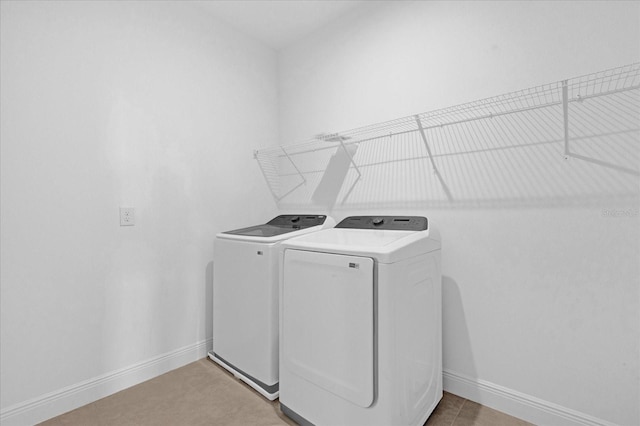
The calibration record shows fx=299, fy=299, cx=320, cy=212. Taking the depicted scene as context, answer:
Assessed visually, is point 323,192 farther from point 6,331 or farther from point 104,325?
point 6,331

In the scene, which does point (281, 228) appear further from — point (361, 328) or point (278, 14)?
point (278, 14)

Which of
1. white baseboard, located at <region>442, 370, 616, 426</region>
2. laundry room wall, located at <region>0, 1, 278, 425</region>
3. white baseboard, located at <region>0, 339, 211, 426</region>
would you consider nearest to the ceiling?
laundry room wall, located at <region>0, 1, 278, 425</region>

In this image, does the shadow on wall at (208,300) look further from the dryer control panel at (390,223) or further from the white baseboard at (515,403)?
the white baseboard at (515,403)

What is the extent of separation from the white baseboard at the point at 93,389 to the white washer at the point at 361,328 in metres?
0.94

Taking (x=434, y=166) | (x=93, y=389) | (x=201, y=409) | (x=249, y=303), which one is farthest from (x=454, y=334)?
(x=93, y=389)

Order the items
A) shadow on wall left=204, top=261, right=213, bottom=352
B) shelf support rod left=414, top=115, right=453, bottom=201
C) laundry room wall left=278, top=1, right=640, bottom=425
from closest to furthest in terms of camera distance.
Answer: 1. laundry room wall left=278, top=1, right=640, bottom=425
2. shelf support rod left=414, top=115, right=453, bottom=201
3. shadow on wall left=204, top=261, right=213, bottom=352

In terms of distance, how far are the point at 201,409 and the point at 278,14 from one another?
2764 millimetres

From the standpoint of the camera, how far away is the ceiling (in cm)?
223

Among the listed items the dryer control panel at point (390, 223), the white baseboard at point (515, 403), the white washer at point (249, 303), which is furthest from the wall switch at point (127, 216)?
the white baseboard at point (515, 403)

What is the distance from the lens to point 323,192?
8.17 ft

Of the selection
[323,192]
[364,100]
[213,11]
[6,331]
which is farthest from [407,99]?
[6,331]

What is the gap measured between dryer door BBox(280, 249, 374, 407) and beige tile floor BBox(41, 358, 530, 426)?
1.30ft

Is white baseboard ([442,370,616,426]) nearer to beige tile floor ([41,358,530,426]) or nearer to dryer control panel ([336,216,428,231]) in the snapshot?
beige tile floor ([41,358,530,426])

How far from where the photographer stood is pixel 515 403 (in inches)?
61.9
